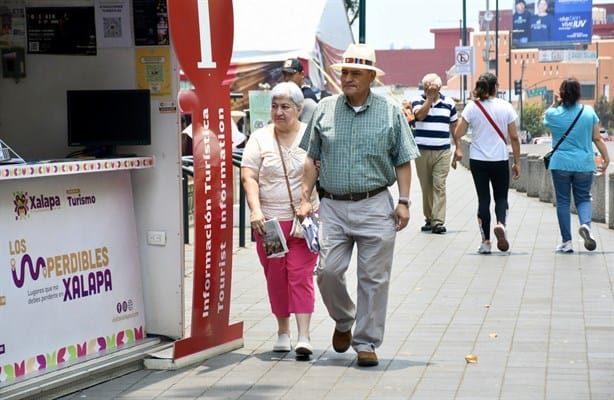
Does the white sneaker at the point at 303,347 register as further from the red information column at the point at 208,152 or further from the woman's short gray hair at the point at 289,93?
the woman's short gray hair at the point at 289,93

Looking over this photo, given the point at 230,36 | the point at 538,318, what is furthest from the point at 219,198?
the point at 538,318

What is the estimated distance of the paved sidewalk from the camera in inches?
299

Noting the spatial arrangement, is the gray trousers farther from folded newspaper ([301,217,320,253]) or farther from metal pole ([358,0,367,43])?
metal pole ([358,0,367,43])

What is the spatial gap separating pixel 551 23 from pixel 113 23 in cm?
8450

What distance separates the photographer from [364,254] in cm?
831

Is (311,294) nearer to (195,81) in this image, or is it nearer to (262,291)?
(195,81)

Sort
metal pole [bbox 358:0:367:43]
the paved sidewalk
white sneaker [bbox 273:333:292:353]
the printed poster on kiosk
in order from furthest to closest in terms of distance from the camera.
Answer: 1. metal pole [bbox 358:0:367:43]
2. white sneaker [bbox 273:333:292:353]
3. the paved sidewalk
4. the printed poster on kiosk

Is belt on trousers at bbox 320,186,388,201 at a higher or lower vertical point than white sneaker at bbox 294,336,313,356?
higher

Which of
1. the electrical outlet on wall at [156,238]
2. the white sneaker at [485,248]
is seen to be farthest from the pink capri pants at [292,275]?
the white sneaker at [485,248]

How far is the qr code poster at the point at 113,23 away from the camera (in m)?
8.56

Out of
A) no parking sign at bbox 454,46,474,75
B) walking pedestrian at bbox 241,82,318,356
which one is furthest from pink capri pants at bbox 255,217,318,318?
no parking sign at bbox 454,46,474,75

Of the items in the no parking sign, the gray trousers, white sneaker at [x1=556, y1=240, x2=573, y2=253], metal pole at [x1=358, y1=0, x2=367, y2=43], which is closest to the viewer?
the gray trousers

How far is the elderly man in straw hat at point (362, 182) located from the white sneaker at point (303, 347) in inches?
11.8

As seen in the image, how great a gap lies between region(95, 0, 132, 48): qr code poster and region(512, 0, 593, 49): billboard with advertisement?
254 feet
